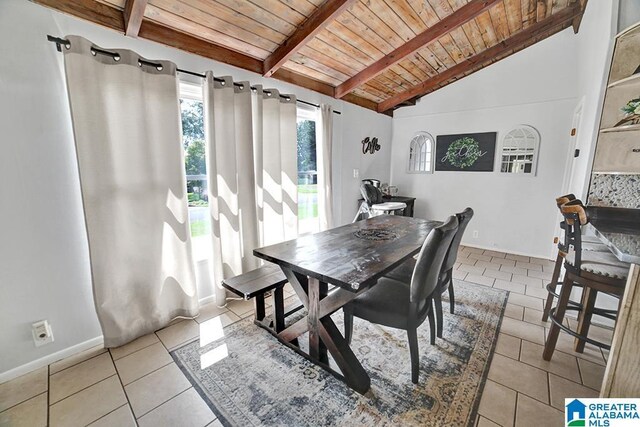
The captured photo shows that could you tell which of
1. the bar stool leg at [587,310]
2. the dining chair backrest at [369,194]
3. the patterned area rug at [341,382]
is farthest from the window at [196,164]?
the bar stool leg at [587,310]

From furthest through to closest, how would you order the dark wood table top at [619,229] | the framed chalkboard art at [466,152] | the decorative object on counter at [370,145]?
1. the decorative object on counter at [370,145]
2. the framed chalkboard art at [466,152]
3. the dark wood table top at [619,229]

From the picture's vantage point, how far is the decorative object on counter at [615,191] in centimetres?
192

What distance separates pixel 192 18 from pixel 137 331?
7.86 feet

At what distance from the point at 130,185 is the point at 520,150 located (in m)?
4.72

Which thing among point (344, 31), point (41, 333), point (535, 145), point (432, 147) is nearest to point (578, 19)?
point (535, 145)

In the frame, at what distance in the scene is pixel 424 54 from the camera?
127 inches

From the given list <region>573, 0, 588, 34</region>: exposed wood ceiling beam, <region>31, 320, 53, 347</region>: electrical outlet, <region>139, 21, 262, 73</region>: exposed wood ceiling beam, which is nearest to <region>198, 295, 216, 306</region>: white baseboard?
<region>31, 320, 53, 347</region>: electrical outlet

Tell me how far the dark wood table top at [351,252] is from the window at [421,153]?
2502 mm

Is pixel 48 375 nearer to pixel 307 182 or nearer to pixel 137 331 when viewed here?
pixel 137 331

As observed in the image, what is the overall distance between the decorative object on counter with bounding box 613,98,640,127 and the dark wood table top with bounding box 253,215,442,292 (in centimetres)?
154

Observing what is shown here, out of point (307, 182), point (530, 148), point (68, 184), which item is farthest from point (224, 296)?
point (530, 148)

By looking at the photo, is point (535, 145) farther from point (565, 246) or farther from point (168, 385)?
point (168, 385)

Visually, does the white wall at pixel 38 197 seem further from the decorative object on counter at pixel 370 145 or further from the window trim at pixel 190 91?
the decorative object on counter at pixel 370 145

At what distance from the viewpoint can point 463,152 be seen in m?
4.16
